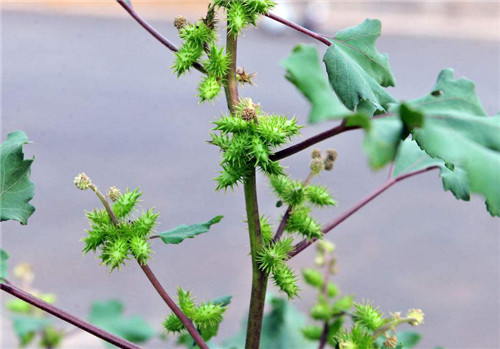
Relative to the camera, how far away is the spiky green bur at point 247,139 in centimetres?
73

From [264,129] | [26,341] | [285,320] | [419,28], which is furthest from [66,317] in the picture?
[419,28]

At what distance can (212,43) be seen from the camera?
31.4 inches

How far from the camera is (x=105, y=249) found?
0.82 metres

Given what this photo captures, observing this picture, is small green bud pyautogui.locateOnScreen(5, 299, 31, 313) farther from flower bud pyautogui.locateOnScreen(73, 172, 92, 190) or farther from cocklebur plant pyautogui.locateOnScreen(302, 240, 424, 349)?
flower bud pyautogui.locateOnScreen(73, 172, 92, 190)

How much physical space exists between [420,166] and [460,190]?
19 centimetres

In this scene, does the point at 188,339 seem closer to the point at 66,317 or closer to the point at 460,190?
the point at 66,317

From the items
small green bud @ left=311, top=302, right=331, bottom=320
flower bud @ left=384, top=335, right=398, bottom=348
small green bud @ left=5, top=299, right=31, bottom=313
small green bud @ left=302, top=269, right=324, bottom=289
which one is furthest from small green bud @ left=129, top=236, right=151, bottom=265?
small green bud @ left=5, top=299, right=31, bottom=313

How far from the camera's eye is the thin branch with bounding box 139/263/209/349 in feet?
2.63

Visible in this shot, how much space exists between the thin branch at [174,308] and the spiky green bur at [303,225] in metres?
0.17

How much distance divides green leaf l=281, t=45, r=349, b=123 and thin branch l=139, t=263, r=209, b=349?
1.10 ft

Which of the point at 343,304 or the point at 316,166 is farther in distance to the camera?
the point at 343,304

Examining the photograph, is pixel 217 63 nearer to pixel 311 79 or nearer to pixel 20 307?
pixel 311 79

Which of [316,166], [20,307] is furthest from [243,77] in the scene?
[20,307]

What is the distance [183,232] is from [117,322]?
0.90 metres
